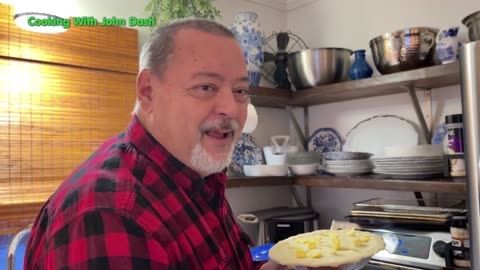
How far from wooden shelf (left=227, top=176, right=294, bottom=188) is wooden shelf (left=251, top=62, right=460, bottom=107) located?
44 cm

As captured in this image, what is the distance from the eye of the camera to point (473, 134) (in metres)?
1.01

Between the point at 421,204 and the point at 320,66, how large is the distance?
32.4 inches

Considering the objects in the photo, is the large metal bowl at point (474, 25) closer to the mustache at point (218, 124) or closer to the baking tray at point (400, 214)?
the baking tray at point (400, 214)

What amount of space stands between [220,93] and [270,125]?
1.63m

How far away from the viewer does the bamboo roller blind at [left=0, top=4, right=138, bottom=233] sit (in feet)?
4.91

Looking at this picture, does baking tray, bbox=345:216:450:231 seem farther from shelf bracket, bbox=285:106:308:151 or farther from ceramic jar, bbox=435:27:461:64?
shelf bracket, bbox=285:106:308:151

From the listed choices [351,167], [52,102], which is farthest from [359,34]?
[52,102]

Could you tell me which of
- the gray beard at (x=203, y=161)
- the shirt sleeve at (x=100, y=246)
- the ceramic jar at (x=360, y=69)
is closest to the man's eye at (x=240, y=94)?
the gray beard at (x=203, y=161)

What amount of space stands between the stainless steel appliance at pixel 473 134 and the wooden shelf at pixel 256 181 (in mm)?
1041

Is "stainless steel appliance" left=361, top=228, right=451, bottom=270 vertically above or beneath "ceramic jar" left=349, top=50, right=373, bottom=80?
beneath

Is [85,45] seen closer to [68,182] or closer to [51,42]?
[51,42]

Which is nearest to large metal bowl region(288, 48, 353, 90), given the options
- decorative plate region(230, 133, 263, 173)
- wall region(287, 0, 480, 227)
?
wall region(287, 0, 480, 227)

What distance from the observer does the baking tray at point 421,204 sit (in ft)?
4.93

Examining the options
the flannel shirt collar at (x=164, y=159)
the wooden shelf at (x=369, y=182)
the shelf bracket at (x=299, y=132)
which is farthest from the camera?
the shelf bracket at (x=299, y=132)
